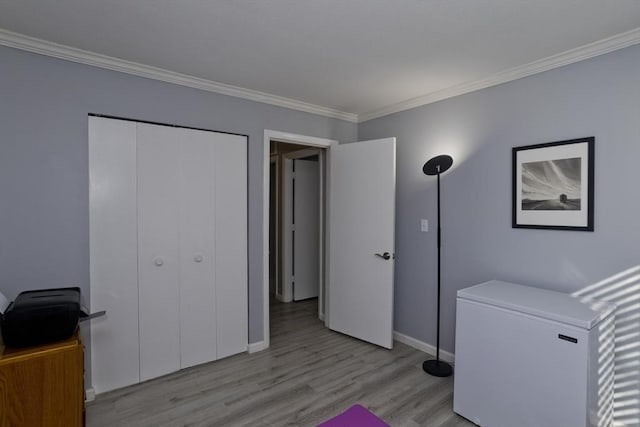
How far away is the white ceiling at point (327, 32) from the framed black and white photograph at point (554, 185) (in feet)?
2.15

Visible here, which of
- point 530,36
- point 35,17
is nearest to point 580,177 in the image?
point 530,36

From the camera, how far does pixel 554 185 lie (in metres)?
2.30

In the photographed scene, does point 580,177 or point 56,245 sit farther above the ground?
point 580,177

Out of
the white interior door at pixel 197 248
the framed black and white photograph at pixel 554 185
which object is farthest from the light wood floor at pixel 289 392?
the framed black and white photograph at pixel 554 185

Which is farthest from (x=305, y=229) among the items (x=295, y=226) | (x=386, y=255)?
(x=386, y=255)

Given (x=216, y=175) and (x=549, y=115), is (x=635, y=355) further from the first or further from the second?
(x=216, y=175)

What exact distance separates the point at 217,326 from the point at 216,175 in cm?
134

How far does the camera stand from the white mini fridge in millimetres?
1714

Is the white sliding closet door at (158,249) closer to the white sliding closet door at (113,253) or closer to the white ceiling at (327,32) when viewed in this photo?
the white sliding closet door at (113,253)

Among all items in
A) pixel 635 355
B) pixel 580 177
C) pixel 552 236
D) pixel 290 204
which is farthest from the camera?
pixel 290 204

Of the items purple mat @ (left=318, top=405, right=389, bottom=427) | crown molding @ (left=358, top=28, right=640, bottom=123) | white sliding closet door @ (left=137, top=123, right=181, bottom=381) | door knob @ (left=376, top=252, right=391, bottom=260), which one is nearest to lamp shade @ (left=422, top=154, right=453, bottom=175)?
crown molding @ (left=358, top=28, right=640, bottom=123)

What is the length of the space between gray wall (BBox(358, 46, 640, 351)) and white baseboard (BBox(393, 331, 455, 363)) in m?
0.05

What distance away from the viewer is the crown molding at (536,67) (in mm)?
2004

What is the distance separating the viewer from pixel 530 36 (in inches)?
79.6
